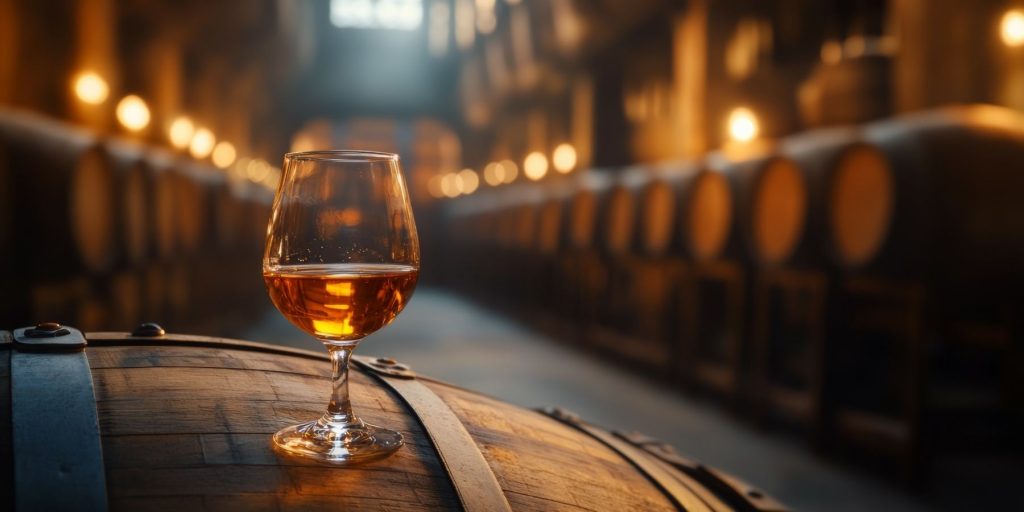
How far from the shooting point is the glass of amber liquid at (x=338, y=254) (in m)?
0.93

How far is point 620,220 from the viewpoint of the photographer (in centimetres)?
691

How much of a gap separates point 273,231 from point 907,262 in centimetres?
333

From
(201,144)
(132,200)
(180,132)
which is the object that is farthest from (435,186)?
(132,200)

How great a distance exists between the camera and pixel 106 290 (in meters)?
4.86

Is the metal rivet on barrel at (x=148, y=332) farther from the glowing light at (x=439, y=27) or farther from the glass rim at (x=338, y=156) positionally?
the glowing light at (x=439, y=27)

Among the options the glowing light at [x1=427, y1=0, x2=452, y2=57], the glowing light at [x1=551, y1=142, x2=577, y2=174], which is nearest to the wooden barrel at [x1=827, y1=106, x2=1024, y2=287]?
the glowing light at [x1=551, y1=142, x2=577, y2=174]

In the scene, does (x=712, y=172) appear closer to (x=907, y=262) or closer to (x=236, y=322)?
(x=907, y=262)

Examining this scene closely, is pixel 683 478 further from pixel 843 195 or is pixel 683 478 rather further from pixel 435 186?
pixel 435 186

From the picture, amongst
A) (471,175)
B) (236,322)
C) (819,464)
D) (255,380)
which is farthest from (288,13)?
(255,380)

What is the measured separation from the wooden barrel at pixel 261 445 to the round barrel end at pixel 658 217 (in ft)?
15.6

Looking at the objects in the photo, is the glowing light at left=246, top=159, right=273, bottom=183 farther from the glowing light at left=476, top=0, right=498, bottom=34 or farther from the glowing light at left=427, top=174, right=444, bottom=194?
the glowing light at left=476, top=0, right=498, bottom=34

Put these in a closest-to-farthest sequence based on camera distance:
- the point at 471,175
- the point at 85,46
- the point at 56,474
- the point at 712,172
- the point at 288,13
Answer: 1. the point at 56,474
2. the point at 712,172
3. the point at 85,46
4. the point at 288,13
5. the point at 471,175

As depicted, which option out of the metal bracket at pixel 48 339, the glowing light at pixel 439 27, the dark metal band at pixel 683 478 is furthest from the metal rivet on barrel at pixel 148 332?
the glowing light at pixel 439 27

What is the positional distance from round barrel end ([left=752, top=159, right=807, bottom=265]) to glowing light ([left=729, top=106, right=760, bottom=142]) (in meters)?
2.34
